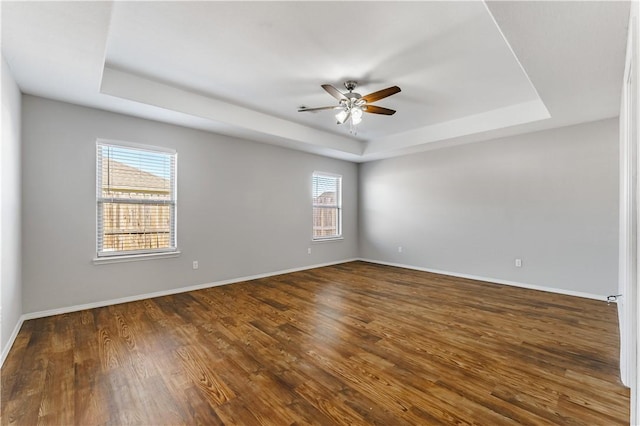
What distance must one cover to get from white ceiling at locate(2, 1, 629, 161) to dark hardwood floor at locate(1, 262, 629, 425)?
2.41 m

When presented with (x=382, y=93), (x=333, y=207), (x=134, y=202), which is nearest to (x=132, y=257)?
Result: (x=134, y=202)

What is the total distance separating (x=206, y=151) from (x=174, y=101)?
3.40 ft

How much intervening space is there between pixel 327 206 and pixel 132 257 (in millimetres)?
3888

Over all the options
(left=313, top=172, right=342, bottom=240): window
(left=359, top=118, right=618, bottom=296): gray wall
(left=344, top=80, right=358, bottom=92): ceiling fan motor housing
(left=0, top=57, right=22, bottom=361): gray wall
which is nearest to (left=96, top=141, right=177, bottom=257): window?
(left=0, top=57, right=22, bottom=361): gray wall

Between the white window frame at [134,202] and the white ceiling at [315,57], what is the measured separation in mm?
456

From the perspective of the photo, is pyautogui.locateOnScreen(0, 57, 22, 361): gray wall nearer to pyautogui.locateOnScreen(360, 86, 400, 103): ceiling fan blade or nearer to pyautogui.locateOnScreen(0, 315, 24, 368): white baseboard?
pyautogui.locateOnScreen(0, 315, 24, 368): white baseboard

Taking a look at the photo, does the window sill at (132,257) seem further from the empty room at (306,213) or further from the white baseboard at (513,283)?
the white baseboard at (513,283)

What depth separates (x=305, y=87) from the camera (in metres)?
3.54

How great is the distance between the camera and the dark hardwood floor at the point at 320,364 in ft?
5.57

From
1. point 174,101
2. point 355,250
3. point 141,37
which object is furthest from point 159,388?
point 355,250

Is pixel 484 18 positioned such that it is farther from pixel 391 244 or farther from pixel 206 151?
pixel 391 244

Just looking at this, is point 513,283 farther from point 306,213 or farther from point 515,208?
point 306,213

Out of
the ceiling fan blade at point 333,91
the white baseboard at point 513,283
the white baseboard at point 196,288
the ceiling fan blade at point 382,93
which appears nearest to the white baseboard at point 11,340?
the white baseboard at point 196,288

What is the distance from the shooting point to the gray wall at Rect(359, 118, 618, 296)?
13.0 ft
